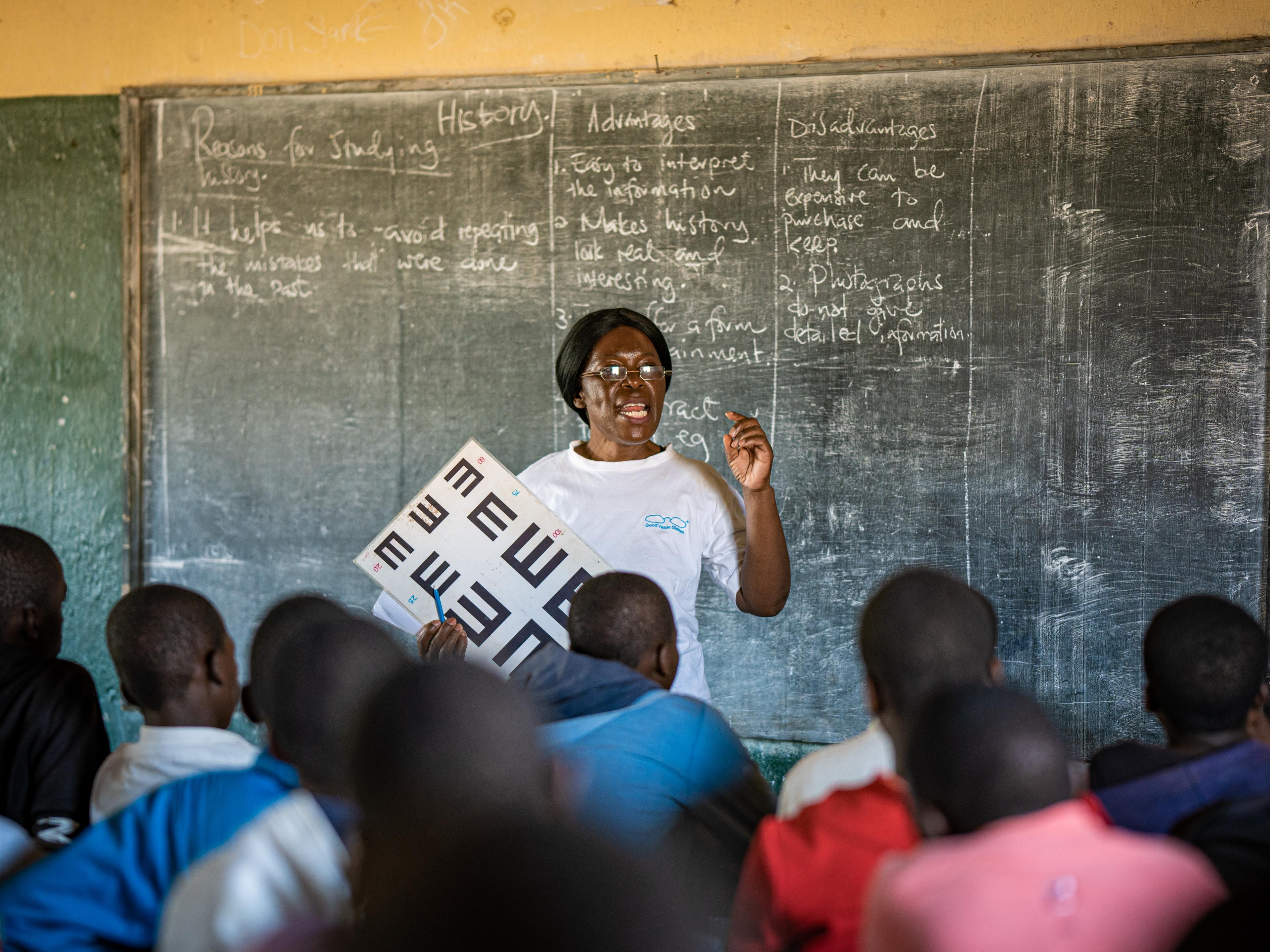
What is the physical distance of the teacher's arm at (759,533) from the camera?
206 centimetres

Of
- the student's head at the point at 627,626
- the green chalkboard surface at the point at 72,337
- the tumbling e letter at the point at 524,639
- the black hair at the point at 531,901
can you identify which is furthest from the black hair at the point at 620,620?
the green chalkboard surface at the point at 72,337

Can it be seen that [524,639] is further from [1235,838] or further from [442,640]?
[1235,838]

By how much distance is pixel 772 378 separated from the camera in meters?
3.06

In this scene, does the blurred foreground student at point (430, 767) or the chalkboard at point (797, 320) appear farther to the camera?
the chalkboard at point (797, 320)

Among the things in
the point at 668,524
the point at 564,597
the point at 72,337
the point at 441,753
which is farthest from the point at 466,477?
the point at 72,337

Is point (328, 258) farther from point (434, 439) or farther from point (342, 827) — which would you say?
point (342, 827)

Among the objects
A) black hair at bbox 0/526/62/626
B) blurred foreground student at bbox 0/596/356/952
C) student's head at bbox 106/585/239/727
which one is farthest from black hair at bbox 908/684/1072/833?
black hair at bbox 0/526/62/626

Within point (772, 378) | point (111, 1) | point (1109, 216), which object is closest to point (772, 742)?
point (772, 378)

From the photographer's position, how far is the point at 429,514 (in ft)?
7.27

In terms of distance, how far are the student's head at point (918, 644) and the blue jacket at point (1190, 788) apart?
217 millimetres

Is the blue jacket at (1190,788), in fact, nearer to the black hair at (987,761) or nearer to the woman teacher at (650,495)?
the black hair at (987,761)

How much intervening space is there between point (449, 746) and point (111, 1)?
11.3ft

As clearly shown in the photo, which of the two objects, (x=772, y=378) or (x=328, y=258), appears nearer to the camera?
(x=772, y=378)

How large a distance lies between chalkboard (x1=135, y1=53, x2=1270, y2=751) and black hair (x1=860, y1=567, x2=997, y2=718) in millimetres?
1592
